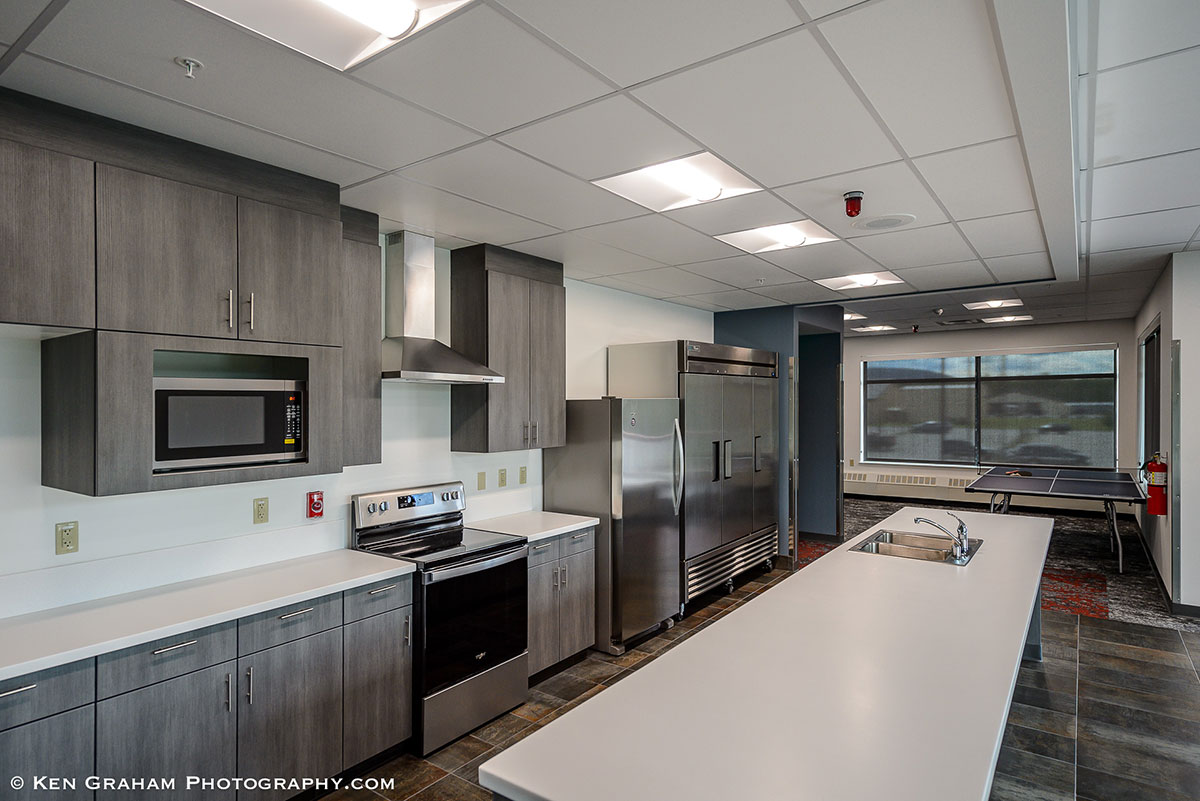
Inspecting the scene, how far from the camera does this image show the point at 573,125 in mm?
2107

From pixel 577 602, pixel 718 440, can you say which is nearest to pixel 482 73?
pixel 577 602

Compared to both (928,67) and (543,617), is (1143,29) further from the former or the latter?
(543,617)

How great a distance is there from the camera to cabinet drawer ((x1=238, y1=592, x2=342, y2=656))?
88.6 inches

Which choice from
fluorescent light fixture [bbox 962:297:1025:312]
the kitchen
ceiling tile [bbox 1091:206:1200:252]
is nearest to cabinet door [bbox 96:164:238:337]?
the kitchen

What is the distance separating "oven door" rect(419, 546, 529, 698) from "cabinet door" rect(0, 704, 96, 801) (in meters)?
1.18

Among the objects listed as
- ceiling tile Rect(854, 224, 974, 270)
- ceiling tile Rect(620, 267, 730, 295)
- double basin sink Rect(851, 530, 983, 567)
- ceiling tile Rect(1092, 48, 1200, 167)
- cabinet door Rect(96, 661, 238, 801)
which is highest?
ceiling tile Rect(1092, 48, 1200, 167)

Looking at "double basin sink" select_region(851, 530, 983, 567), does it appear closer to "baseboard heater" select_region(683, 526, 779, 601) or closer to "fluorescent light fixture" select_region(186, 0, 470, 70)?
"baseboard heater" select_region(683, 526, 779, 601)

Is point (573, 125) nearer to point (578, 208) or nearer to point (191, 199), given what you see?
point (578, 208)

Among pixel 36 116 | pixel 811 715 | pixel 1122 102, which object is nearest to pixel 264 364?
pixel 36 116

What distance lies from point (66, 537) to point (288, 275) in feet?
3.93

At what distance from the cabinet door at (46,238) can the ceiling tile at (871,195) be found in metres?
2.53

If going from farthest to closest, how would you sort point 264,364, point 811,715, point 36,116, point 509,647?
1. point 509,647
2. point 264,364
3. point 36,116
4. point 811,715

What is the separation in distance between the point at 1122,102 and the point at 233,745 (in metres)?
3.75

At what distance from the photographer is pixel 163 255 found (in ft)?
7.06
